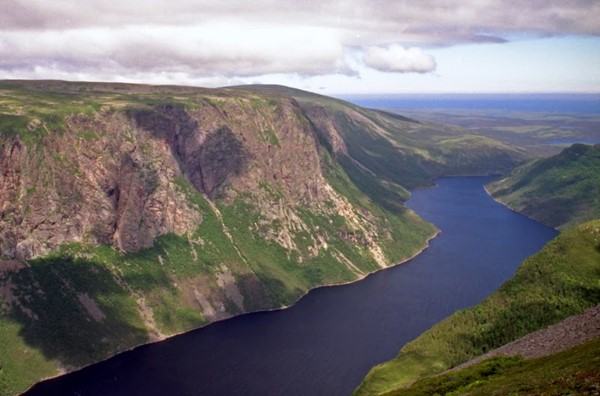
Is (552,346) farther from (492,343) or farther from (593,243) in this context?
(593,243)

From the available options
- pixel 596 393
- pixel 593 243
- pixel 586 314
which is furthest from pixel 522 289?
pixel 596 393

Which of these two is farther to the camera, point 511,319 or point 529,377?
point 511,319

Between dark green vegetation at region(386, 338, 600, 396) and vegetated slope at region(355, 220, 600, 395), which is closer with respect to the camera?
dark green vegetation at region(386, 338, 600, 396)

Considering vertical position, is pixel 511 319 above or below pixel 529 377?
below

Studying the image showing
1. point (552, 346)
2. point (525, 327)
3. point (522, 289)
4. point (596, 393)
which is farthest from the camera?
point (522, 289)
